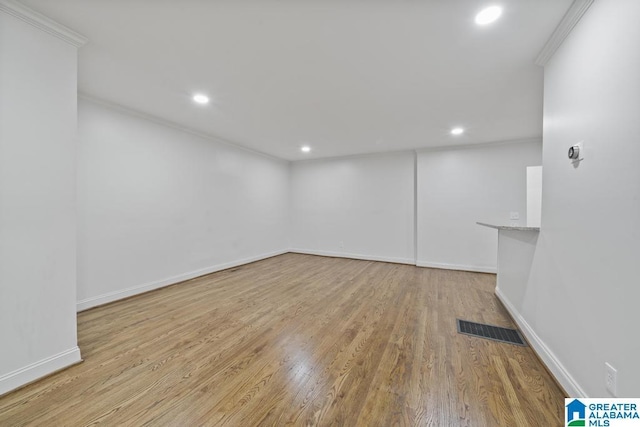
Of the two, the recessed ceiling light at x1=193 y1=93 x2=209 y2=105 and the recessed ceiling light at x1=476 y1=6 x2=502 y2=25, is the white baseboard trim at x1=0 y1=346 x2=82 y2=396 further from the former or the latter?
the recessed ceiling light at x1=476 y1=6 x2=502 y2=25

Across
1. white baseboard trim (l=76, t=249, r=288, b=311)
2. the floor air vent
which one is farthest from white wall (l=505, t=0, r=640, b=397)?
white baseboard trim (l=76, t=249, r=288, b=311)

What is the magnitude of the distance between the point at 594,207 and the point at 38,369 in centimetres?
387

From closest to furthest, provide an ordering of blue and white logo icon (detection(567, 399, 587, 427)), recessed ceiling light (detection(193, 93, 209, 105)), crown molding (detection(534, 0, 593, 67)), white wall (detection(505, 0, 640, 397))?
1. white wall (detection(505, 0, 640, 397))
2. blue and white logo icon (detection(567, 399, 587, 427))
3. crown molding (detection(534, 0, 593, 67))
4. recessed ceiling light (detection(193, 93, 209, 105))

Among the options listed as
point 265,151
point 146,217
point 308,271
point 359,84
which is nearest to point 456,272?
point 308,271

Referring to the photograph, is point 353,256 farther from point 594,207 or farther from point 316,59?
point 594,207

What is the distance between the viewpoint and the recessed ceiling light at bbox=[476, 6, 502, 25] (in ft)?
5.23

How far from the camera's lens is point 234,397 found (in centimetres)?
154

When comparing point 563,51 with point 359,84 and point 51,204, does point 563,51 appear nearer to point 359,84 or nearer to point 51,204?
point 359,84

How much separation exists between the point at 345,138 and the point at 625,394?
4.31 m

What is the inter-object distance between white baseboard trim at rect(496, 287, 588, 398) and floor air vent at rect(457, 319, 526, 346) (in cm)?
9

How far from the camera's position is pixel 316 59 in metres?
2.14

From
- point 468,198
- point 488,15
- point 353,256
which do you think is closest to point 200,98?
point 488,15

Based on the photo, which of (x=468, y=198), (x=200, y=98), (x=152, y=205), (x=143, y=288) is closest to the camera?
(x=200, y=98)

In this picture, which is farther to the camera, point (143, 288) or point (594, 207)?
point (143, 288)
